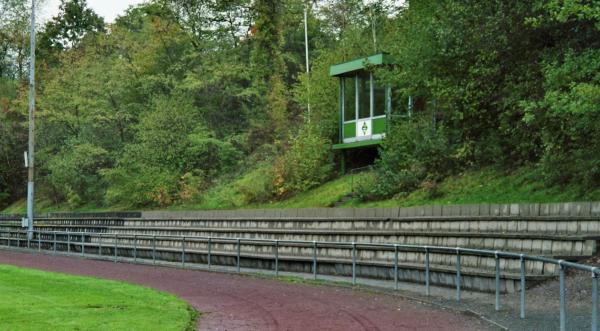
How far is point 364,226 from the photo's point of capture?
73.1ft

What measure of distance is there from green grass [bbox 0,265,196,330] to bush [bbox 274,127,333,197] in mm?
15317

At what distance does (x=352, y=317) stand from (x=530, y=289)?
10.9 ft

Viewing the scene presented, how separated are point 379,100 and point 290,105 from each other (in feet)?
59.4

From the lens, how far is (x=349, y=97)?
117 feet

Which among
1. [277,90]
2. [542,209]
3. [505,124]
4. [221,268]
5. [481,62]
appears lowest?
[221,268]

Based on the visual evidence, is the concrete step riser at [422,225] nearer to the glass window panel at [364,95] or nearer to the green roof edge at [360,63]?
the green roof edge at [360,63]

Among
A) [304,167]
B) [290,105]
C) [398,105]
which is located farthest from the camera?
[290,105]

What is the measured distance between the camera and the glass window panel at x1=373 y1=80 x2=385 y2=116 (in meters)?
33.3

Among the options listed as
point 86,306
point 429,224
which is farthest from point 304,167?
point 86,306

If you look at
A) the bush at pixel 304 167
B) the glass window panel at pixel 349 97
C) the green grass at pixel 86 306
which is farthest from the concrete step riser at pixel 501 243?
the glass window panel at pixel 349 97

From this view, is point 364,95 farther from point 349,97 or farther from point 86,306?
point 86,306

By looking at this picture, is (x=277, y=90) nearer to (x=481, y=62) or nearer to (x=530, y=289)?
(x=481, y=62)

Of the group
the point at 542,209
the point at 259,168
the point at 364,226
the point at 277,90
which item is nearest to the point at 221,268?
the point at 364,226

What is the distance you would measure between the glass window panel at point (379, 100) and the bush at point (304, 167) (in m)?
2.95
